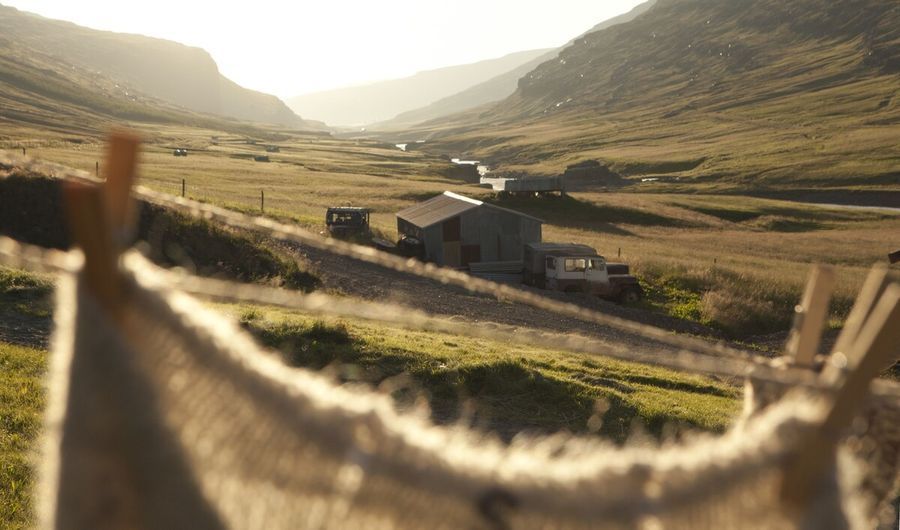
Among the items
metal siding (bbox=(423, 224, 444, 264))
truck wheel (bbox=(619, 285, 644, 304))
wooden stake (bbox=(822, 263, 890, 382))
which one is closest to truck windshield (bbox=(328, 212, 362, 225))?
metal siding (bbox=(423, 224, 444, 264))

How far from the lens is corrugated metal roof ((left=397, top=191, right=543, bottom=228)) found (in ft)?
110

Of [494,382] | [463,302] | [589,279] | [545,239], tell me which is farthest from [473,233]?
[494,382]

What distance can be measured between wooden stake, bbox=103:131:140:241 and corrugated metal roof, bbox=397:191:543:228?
31.0 metres

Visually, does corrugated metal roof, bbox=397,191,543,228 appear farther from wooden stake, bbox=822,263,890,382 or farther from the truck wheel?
wooden stake, bbox=822,263,890,382

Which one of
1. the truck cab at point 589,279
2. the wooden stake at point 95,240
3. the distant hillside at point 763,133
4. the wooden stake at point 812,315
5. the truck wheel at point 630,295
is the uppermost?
the distant hillside at point 763,133

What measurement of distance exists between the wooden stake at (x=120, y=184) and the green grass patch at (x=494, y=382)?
9.32 metres

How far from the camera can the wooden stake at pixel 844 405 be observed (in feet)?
5.87

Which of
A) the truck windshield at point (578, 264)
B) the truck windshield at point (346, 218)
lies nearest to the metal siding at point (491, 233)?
the truck windshield at point (346, 218)

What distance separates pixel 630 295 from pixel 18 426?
24796 mm

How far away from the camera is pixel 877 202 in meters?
78.4

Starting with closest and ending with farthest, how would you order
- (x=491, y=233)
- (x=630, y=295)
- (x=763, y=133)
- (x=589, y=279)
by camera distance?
(x=589, y=279), (x=630, y=295), (x=491, y=233), (x=763, y=133)

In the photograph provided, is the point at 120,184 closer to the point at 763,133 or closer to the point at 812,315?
the point at 812,315

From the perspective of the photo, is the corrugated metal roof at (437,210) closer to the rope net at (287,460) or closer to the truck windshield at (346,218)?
the truck windshield at (346,218)

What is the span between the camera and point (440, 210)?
3509 centimetres
